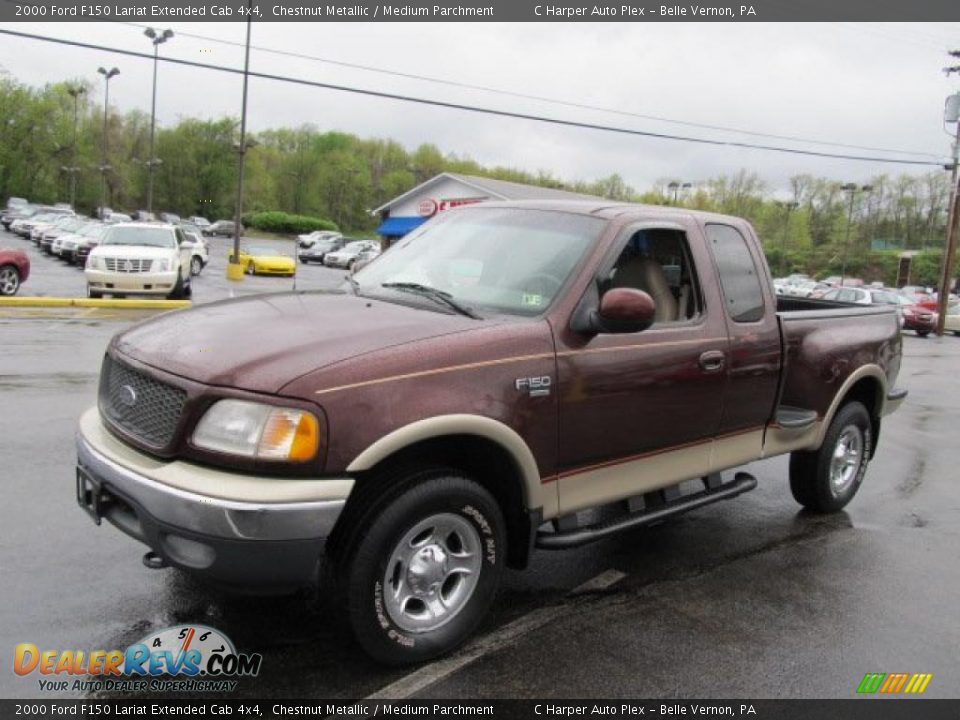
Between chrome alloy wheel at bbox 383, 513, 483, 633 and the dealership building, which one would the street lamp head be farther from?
chrome alloy wheel at bbox 383, 513, 483, 633

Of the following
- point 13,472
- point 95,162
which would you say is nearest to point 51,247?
point 13,472

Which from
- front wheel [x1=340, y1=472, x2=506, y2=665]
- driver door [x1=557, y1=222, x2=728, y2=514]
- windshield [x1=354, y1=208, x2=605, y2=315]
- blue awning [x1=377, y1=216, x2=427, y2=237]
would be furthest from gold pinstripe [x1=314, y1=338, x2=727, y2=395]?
blue awning [x1=377, y1=216, x2=427, y2=237]

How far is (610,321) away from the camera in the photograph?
144 inches

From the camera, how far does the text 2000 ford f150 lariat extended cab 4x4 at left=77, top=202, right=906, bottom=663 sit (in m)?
2.90

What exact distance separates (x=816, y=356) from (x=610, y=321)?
2.24 m

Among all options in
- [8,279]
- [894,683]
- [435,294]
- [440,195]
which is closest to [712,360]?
[435,294]

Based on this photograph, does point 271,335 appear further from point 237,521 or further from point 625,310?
point 625,310

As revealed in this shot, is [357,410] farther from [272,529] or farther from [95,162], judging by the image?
[95,162]

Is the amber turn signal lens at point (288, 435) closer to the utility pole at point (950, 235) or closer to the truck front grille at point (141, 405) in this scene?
the truck front grille at point (141, 405)

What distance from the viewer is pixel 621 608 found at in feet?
13.2

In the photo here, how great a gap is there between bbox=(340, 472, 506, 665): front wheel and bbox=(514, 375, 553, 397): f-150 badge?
462mm

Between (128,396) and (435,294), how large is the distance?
4.84 feet

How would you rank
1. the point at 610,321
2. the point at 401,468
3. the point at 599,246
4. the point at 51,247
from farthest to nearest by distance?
1. the point at 51,247
2. the point at 599,246
3. the point at 610,321
4. the point at 401,468

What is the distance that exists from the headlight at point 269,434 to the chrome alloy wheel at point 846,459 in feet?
13.7
